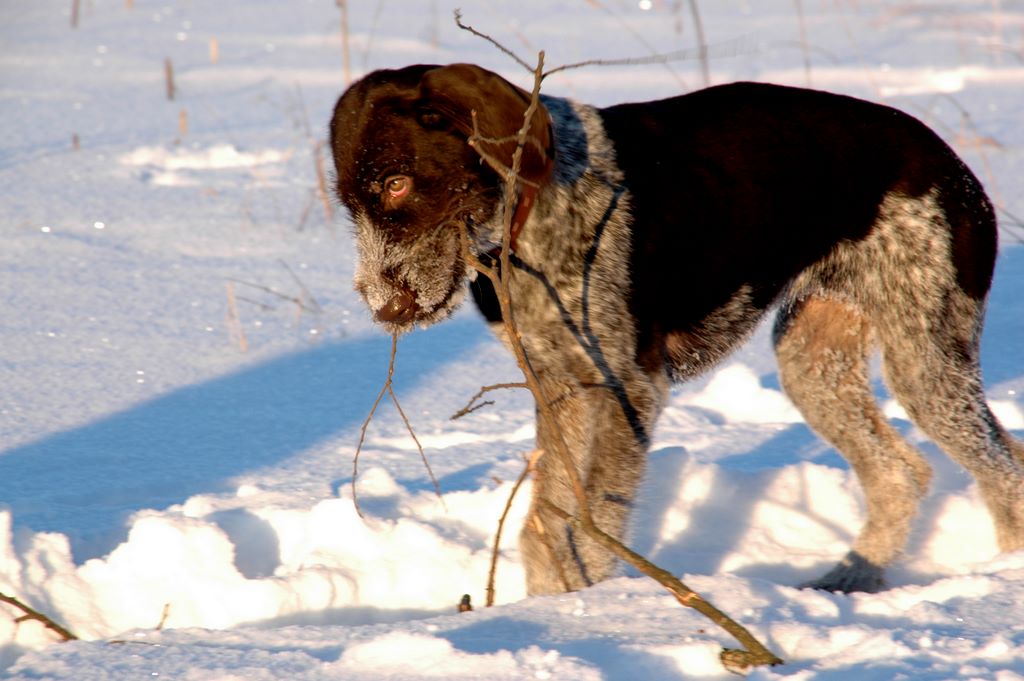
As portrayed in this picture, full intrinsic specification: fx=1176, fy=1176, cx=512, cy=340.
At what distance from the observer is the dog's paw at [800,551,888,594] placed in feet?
12.3

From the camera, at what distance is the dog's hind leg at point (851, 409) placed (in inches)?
152

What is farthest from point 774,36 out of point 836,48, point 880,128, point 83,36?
point 880,128

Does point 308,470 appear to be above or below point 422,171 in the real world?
below

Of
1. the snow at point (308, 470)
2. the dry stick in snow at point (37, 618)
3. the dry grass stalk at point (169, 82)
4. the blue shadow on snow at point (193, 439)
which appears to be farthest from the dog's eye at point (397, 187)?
the dry grass stalk at point (169, 82)

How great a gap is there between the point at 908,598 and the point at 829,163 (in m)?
1.29

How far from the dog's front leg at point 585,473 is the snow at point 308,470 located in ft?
0.60

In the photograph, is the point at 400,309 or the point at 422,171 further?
the point at 400,309

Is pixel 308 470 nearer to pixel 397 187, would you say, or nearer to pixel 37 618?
pixel 37 618

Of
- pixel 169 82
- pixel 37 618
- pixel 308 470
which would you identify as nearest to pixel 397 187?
pixel 37 618

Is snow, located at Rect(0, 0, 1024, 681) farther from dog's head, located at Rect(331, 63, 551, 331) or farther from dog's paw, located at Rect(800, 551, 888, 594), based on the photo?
dog's head, located at Rect(331, 63, 551, 331)

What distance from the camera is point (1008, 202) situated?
7.47m

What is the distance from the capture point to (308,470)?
4379 millimetres

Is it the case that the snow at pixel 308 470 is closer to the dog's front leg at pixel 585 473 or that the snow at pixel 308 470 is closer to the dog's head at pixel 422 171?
the dog's front leg at pixel 585 473

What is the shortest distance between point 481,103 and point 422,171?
0.75 ft
